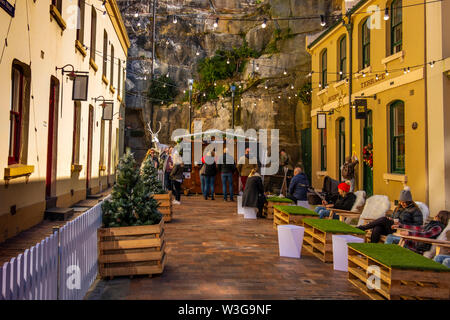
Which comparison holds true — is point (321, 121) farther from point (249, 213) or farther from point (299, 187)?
point (249, 213)

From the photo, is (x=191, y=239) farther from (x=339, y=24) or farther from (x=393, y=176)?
(x=339, y=24)

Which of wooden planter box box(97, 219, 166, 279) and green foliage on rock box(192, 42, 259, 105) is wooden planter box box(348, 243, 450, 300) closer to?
wooden planter box box(97, 219, 166, 279)

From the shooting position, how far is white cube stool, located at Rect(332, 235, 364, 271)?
604 centimetres

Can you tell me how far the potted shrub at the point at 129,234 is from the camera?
5.27m

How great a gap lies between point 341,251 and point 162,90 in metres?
27.5

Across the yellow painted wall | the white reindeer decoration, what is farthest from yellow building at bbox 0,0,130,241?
the white reindeer decoration

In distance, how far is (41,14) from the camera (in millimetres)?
8906

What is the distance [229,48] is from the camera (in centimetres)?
3219

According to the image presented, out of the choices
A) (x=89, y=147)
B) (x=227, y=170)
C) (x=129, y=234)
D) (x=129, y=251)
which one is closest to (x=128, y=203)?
(x=129, y=234)

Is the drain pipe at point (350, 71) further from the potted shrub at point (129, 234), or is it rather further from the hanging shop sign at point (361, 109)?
the potted shrub at point (129, 234)

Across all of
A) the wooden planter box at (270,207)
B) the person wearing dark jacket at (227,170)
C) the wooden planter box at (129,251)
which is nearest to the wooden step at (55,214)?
the wooden planter box at (129,251)

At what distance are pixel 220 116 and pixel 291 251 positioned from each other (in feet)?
Answer: 74.7

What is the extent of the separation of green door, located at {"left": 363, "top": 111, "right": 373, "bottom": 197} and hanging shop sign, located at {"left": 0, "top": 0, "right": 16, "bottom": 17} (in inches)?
459

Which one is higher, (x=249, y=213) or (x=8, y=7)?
(x=8, y=7)
